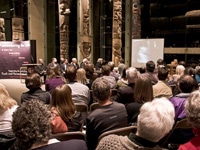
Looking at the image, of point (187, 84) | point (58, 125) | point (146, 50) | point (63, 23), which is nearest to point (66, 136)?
point (58, 125)

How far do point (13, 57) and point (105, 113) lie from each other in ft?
24.1

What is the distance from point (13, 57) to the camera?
30.1 ft

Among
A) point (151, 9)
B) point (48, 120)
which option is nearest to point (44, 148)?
point (48, 120)

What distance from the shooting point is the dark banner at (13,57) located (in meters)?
9.03

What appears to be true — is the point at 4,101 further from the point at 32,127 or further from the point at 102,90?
the point at 32,127

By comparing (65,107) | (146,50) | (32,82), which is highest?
(146,50)

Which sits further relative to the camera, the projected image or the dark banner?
the dark banner

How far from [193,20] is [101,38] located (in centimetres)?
485

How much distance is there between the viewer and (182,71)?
5191mm

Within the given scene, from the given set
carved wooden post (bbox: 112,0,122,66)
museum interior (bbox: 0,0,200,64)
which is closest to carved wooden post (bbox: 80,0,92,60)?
carved wooden post (bbox: 112,0,122,66)

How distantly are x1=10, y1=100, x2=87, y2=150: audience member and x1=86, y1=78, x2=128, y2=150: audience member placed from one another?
3.40ft

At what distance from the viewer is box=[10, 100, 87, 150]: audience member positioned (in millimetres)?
1398

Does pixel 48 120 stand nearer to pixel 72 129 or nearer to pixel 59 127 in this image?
pixel 59 127

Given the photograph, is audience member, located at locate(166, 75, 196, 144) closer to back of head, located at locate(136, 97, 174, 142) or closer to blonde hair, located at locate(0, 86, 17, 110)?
back of head, located at locate(136, 97, 174, 142)
